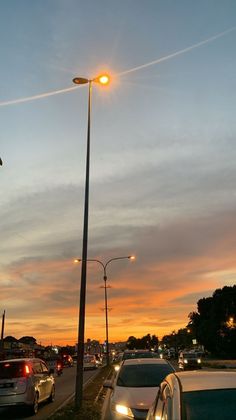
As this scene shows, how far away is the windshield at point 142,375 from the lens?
1079 centimetres

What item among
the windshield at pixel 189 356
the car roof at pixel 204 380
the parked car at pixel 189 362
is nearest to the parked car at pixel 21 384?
the car roof at pixel 204 380

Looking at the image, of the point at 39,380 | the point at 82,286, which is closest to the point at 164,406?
the point at 82,286

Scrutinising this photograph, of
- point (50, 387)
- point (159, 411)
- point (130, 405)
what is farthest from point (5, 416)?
point (159, 411)

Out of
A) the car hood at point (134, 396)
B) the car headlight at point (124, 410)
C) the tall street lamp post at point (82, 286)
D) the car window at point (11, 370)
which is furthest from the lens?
the car window at point (11, 370)

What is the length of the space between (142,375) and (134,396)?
143 centimetres

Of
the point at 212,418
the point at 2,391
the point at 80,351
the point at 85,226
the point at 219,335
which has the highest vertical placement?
the point at 219,335

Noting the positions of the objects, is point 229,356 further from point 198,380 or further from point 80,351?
point 198,380

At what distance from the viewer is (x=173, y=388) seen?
470cm

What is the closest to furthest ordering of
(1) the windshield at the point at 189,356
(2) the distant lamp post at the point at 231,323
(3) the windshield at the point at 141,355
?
(3) the windshield at the point at 141,355, (1) the windshield at the point at 189,356, (2) the distant lamp post at the point at 231,323

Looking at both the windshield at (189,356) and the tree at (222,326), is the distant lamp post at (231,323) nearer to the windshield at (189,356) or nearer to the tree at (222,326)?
the tree at (222,326)

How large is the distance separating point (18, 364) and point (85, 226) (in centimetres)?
515

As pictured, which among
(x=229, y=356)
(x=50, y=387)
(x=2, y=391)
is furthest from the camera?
(x=229, y=356)

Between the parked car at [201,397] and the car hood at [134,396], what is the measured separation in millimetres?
4666

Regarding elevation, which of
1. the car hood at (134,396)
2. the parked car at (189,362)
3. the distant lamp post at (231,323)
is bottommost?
the car hood at (134,396)
